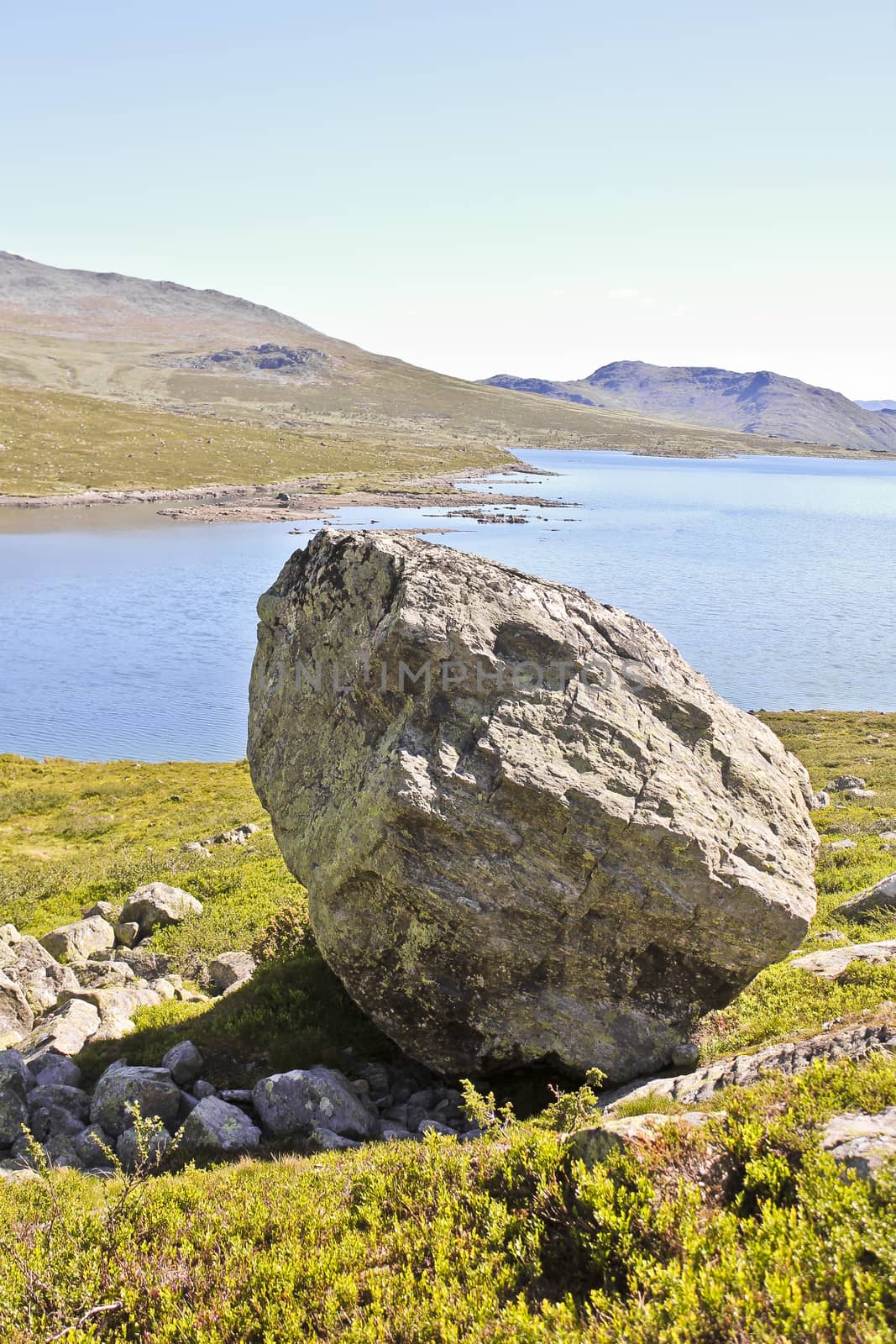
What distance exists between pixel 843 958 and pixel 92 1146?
1170 centimetres

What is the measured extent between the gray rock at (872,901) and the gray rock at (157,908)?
15213 millimetres

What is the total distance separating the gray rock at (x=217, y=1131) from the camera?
35.7 feet

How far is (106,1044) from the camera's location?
13844 mm

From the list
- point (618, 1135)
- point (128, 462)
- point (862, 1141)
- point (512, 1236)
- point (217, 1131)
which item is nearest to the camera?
point (862, 1141)

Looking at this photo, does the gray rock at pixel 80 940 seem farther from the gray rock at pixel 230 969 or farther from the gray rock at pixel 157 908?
the gray rock at pixel 230 969

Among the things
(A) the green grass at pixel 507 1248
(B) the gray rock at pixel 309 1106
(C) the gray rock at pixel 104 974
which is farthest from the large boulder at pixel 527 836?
(C) the gray rock at pixel 104 974

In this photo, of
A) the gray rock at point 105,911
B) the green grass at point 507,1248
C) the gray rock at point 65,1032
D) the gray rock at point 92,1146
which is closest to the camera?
the green grass at point 507,1248

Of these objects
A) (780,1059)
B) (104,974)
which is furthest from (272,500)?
(780,1059)

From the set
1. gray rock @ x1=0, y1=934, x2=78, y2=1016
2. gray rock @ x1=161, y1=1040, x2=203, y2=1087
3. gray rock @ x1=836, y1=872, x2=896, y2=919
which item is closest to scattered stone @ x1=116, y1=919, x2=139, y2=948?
gray rock @ x1=0, y1=934, x2=78, y2=1016

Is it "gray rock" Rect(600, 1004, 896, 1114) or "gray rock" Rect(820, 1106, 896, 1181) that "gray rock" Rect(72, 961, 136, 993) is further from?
"gray rock" Rect(820, 1106, 896, 1181)

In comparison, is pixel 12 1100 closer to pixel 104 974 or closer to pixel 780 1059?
pixel 104 974

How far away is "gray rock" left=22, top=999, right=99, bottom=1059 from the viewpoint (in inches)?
529

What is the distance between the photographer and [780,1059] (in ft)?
32.6

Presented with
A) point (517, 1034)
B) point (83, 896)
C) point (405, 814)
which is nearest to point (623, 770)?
point (405, 814)
